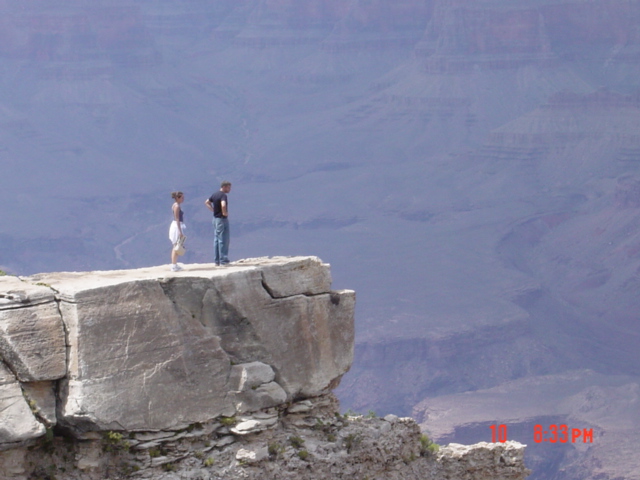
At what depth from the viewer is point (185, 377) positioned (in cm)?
1661

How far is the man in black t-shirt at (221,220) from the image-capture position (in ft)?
61.5

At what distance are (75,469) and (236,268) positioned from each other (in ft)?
11.8

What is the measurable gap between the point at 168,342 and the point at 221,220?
9.97ft

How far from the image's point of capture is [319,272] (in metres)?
18.1

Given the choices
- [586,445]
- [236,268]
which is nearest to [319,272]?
[236,268]

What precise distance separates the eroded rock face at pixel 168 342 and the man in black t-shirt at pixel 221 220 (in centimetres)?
44

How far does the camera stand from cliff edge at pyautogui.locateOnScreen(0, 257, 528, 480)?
15758 millimetres

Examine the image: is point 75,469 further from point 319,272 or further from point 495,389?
point 495,389

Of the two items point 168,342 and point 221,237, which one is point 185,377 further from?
point 221,237

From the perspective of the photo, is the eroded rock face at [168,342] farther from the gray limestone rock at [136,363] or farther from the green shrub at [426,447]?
the green shrub at [426,447]

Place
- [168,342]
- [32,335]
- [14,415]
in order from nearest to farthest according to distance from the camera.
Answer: [14,415]
[32,335]
[168,342]
